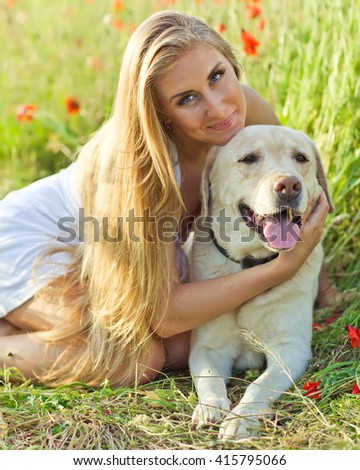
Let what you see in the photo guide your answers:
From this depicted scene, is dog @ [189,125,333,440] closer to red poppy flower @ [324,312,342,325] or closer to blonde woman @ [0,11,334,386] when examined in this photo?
blonde woman @ [0,11,334,386]

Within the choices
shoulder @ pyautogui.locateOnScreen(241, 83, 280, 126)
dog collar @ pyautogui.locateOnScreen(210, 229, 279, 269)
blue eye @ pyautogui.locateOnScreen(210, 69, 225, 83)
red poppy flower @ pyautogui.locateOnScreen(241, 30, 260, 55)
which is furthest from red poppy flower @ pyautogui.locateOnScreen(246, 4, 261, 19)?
dog collar @ pyautogui.locateOnScreen(210, 229, 279, 269)

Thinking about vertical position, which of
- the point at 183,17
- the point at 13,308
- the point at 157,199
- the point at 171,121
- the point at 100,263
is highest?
the point at 183,17

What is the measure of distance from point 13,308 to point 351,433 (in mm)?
1687

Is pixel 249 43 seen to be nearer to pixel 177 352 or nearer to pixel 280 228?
pixel 280 228

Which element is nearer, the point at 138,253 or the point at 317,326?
the point at 138,253

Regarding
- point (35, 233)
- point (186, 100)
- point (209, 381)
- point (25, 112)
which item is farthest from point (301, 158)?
point (25, 112)

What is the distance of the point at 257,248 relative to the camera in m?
3.01

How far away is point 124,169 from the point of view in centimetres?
294

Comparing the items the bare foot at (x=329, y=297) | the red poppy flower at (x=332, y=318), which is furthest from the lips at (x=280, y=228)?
the bare foot at (x=329, y=297)

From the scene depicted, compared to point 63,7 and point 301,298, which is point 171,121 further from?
point 63,7

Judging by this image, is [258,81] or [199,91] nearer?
[199,91]

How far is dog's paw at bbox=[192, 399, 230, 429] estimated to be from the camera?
2533 mm

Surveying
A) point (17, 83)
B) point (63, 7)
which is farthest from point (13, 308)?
point (63, 7)

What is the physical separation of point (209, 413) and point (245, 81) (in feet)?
7.96
